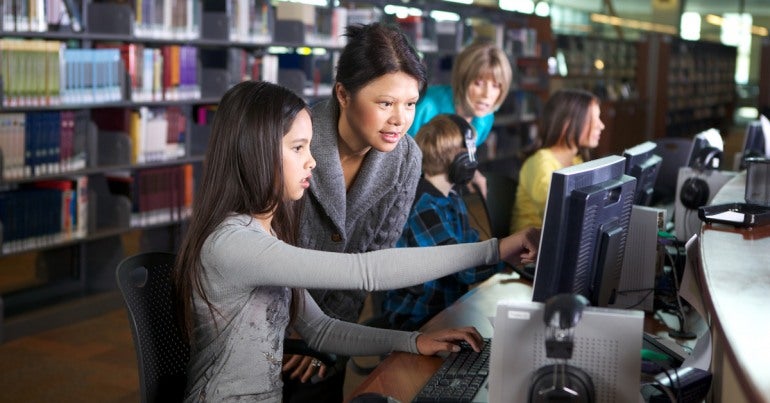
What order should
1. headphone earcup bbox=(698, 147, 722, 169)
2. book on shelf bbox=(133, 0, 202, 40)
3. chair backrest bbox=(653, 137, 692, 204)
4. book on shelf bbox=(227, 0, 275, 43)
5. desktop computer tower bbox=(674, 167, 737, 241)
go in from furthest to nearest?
book on shelf bbox=(227, 0, 275, 43), chair backrest bbox=(653, 137, 692, 204), book on shelf bbox=(133, 0, 202, 40), headphone earcup bbox=(698, 147, 722, 169), desktop computer tower bbox=(674, 167, 737, 241)

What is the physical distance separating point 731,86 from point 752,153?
48.7 ft

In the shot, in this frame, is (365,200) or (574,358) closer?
(574,358)

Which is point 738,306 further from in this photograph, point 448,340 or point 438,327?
point 438,327

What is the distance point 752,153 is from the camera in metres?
3.83

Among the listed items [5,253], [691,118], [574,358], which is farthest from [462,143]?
[691,118]

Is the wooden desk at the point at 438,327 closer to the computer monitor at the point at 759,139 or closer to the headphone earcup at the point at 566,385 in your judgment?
the headphone earcup at the point at 566,385

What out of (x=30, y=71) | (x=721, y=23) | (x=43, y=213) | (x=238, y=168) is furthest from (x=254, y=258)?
(x=721, y=23)

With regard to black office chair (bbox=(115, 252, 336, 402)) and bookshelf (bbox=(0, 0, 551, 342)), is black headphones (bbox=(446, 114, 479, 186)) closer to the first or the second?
black office chair (bbox=(115, 252, 336, 402))

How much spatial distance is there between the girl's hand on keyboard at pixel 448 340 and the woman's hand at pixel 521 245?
0.18 metres

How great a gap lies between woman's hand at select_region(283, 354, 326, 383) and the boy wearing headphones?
1.62 ft

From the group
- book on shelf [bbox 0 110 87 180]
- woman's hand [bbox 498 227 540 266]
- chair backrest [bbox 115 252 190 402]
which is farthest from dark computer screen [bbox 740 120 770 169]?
book on shelf [bbox 0 110 87 180]

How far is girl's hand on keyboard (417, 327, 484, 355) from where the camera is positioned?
1.90 meters

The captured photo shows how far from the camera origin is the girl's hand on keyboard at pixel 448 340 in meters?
1.90

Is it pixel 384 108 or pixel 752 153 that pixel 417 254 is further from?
pixel 752 153
